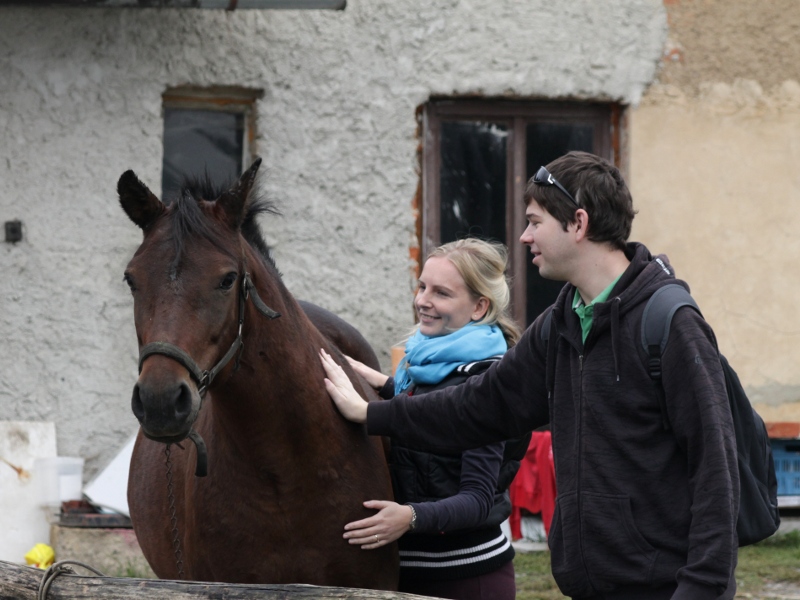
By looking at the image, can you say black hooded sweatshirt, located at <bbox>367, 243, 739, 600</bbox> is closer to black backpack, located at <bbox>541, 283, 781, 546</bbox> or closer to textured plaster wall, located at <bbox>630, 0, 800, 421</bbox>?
black backpack, located at <bbox>541, 283, 781, 546</bbox>

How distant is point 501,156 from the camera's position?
731 centimetres

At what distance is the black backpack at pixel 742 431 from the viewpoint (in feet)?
7.36

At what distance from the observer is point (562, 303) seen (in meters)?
2.56

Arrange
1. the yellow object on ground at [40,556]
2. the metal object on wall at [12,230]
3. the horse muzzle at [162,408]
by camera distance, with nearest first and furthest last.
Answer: the horse muzzle at [162,408] → the yellow object on ground at [40,556] → the metal object on wall at [12,230]

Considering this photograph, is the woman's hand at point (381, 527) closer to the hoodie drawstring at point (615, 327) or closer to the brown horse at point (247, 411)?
the brown horse at point (247, 411)

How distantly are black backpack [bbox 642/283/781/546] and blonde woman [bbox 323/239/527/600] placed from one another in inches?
34.9

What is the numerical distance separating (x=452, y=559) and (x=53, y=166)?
4.36 m

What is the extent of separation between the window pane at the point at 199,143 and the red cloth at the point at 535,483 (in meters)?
2.66

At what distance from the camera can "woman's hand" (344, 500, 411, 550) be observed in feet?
9.53

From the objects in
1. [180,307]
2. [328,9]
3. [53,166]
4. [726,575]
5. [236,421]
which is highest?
[328,9]

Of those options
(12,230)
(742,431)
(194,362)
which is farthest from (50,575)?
(12,230)

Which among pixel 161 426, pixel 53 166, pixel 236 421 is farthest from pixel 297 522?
pixel 53 166

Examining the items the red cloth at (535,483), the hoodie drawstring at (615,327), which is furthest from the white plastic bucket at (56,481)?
the hoodie drawstring at (615,327)

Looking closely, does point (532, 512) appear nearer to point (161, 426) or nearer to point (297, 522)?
point (297, 522)
